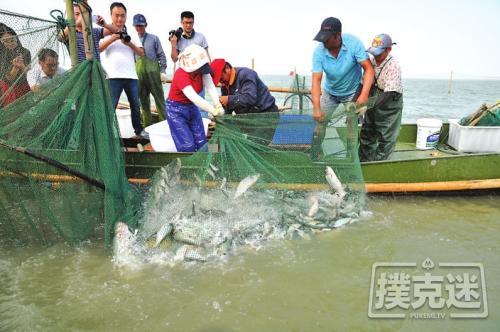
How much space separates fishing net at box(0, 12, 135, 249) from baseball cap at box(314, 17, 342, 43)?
9.67ft

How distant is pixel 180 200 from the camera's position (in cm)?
509

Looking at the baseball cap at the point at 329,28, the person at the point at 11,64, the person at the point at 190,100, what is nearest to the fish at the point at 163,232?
the person at the point at 190,100

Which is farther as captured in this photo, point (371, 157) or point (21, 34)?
point (371, 157)

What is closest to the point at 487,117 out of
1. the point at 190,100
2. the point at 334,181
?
the point at 334,181

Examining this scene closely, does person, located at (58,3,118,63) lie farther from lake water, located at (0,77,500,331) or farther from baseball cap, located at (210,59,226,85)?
lake water, located at (0,77,500,331)

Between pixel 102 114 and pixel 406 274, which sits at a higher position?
pixel 102 114

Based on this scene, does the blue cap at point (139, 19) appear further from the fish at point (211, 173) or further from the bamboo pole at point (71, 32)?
the fish at point (211, 173)

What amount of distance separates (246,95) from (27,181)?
3014 mm

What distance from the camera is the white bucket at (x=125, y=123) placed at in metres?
6.99

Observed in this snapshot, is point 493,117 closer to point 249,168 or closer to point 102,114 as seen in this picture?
point 249,168

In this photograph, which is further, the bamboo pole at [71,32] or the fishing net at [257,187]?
the fishing net at [257,187]

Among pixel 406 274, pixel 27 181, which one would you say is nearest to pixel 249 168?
pixel 406 274

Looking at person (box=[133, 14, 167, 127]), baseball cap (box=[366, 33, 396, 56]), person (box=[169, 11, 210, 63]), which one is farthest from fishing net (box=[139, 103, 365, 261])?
person (box=[169, 11, 210, 63])

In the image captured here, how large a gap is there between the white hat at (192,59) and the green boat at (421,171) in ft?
4.51
